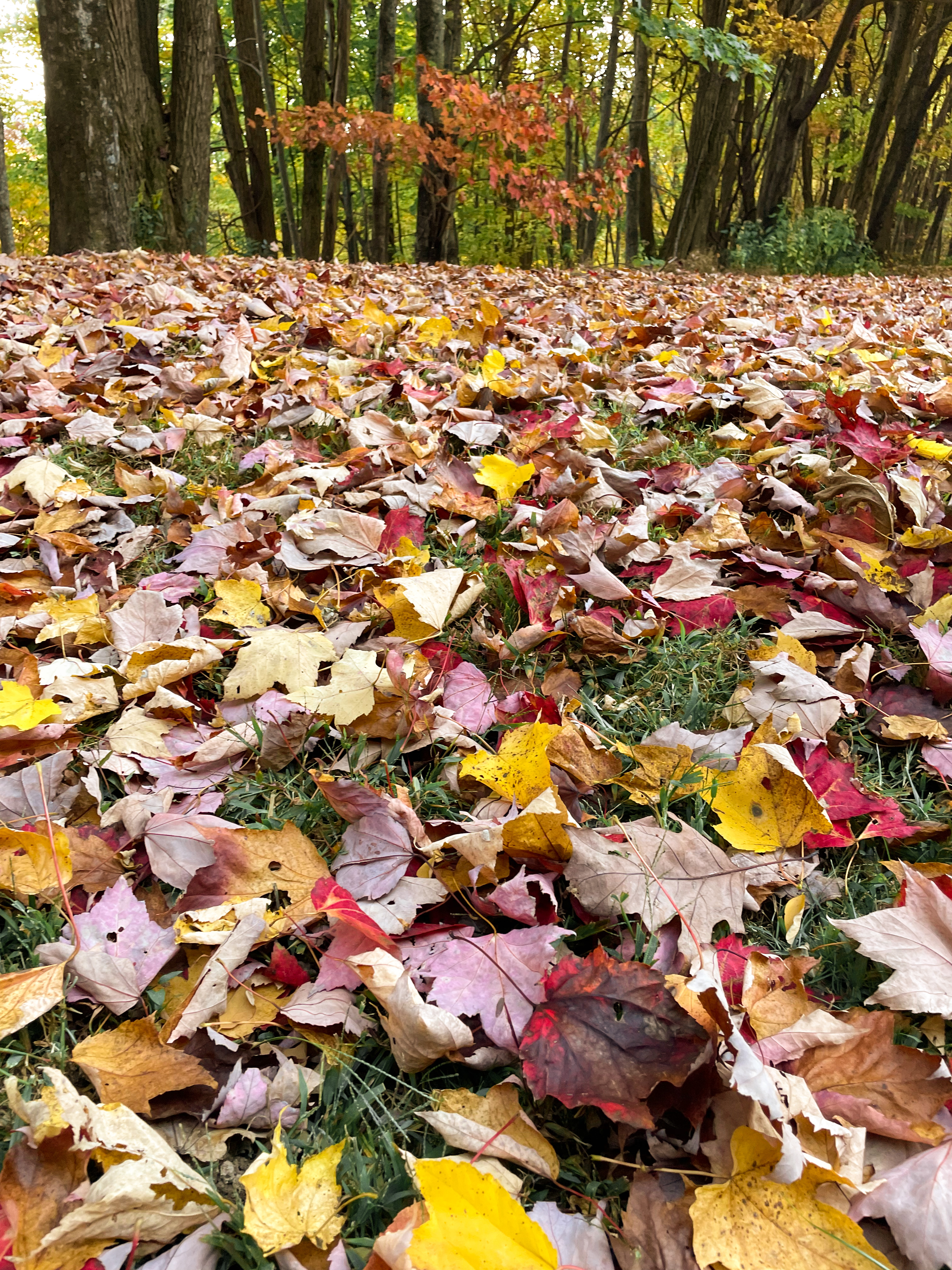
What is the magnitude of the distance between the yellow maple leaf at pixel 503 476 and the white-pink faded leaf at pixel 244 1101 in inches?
61.1

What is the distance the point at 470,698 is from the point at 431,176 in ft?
35.6


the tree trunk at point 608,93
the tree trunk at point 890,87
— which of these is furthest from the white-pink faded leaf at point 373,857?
the tree trunk at point 890,87

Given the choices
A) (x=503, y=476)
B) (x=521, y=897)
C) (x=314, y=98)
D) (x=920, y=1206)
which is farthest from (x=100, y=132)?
(x=920, y=1206)

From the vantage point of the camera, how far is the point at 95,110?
6.70 metres

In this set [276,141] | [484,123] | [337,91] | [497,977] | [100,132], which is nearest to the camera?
[497,977]

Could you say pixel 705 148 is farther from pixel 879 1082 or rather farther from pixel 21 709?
pixel 879 1082

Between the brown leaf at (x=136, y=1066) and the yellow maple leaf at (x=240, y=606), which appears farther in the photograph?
the yellow maple leaf at (x=240, y=606)

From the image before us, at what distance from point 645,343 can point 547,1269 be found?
3.73 m

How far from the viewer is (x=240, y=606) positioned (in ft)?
5.71

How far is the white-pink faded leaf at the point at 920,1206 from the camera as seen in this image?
0.74 m

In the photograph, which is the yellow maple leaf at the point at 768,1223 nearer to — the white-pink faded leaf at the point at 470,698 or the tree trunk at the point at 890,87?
the white-pink faded leaf at the point at 470,698

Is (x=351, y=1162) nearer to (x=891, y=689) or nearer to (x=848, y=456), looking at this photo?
(x=891, y=689)

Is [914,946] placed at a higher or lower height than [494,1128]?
higher

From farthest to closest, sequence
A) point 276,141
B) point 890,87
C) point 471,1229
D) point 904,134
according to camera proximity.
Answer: point 904,134, point 890,87, point 276,141, point 471,1229
